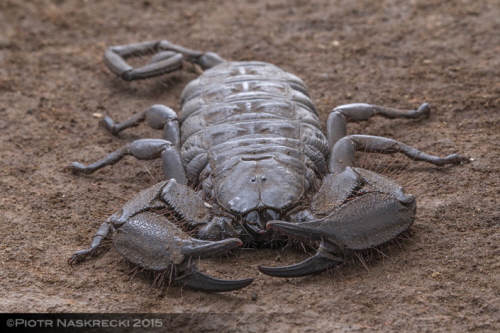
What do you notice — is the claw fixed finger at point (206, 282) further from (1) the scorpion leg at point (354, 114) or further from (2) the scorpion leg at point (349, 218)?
(1) the scorpion leg at point (354, 114)

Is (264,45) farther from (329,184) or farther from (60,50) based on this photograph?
(329,184)

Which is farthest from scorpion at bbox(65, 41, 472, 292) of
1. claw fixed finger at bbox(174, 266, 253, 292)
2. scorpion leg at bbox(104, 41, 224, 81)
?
scorpion leg at bbox(104, 41, 224, 81)

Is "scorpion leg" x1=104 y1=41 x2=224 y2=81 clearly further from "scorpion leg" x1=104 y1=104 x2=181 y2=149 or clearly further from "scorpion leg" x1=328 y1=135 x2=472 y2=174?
"scorpion leg" x1=328 y1=135 x2=472 y2=174

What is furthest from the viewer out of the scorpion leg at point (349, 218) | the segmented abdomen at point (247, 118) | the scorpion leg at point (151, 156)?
the scorpion leg at point (151, 156)

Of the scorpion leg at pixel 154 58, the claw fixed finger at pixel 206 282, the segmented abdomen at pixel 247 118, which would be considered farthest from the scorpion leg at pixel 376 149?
the scorpion leg at pixel 154 58

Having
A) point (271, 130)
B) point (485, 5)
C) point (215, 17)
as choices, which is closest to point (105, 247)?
point (271, 130)

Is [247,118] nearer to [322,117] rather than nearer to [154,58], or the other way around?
[322,117]
